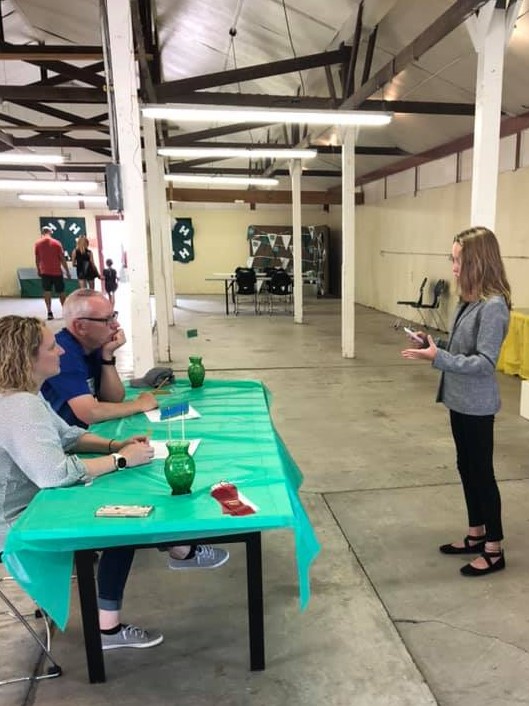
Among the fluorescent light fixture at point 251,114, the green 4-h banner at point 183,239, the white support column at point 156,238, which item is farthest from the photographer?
the green 4-h banner at point 183,239

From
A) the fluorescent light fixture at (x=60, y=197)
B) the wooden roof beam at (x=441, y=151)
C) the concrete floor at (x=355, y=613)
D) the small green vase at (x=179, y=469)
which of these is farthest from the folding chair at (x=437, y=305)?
the fluorescent light fixture at (x=60, y=197)

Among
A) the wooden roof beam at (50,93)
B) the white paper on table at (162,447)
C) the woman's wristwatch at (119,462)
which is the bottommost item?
the white paper on table at (162,447)

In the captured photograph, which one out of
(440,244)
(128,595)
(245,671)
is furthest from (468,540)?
(440,244)

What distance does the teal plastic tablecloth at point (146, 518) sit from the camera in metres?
1.44

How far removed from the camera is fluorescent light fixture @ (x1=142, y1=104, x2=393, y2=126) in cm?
450

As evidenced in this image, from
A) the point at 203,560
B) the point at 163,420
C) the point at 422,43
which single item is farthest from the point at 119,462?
the point at 422,43

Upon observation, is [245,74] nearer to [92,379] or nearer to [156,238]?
[156,238]

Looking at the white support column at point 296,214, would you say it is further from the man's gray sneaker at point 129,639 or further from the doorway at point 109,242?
the man's gray sneaker at point 129,639

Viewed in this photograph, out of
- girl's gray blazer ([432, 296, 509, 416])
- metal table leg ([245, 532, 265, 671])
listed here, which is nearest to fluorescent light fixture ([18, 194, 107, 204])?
girl's gray blazer ([432, 296, 509, 416])

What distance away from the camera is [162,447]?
6.47 feet

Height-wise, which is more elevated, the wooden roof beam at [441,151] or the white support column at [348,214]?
the wooden roof beam at [441,151]

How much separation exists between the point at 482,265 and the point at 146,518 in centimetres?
158

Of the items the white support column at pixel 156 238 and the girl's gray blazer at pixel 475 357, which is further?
the white support column at pixel 156 238

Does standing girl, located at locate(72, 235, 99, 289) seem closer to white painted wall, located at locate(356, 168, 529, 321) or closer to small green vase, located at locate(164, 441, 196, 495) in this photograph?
white painted wall, located at locate(356, 168, 529, 321)
